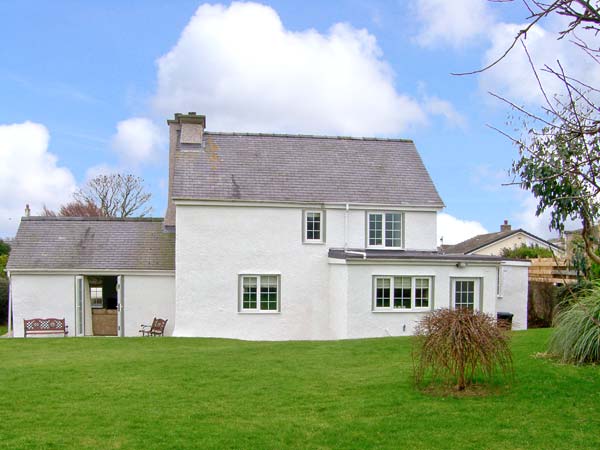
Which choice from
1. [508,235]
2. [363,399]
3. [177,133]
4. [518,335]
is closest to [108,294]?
[177,133]

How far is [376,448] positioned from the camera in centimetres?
790

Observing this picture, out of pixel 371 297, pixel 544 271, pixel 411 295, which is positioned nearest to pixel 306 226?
pixel 371 297

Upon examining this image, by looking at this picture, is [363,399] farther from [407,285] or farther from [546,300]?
[546,300]

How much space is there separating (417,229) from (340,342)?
26.6 feet

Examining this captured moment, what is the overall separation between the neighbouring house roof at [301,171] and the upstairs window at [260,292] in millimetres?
3165

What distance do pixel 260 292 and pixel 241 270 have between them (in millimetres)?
1165

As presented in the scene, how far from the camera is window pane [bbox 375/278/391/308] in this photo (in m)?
22.2

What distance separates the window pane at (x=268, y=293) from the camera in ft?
78.5

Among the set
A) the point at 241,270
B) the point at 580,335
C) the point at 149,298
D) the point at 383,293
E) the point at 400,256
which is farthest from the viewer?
the point at 149,298

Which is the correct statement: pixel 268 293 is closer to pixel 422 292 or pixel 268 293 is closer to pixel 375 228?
pixel 375 228

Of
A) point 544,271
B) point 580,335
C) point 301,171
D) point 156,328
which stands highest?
point 301,171

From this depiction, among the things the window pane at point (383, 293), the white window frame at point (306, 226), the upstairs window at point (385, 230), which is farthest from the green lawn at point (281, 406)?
the upstairs window at point (385, 230)

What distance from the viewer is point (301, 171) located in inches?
1003

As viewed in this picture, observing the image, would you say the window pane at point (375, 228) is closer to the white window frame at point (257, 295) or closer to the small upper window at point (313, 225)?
the small upper window at point (313, 225)
